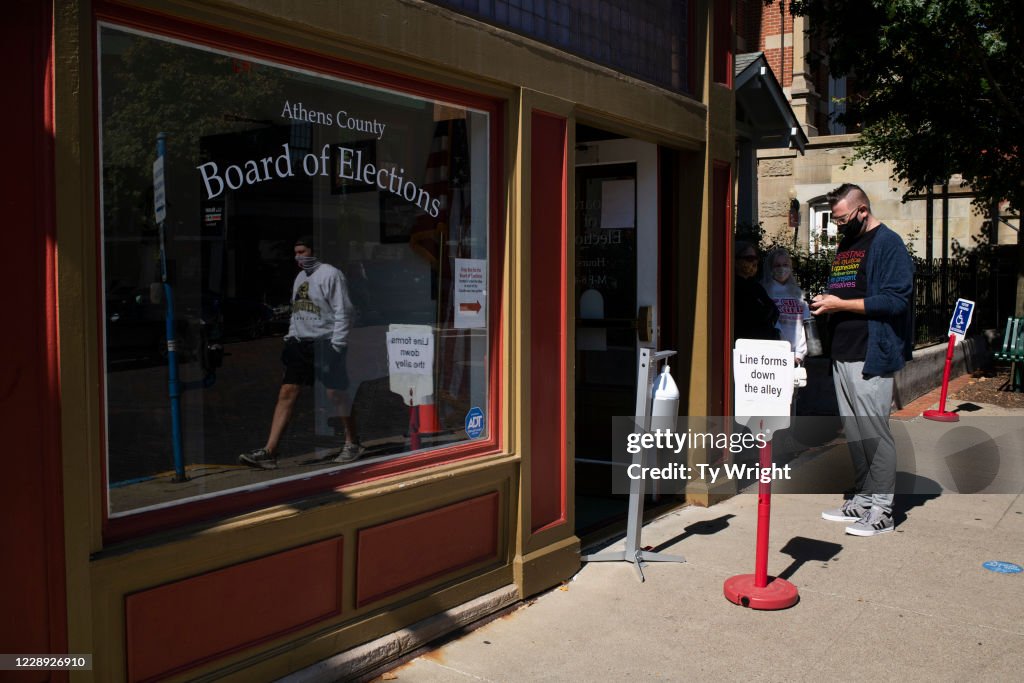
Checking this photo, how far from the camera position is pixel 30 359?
3.02 metres

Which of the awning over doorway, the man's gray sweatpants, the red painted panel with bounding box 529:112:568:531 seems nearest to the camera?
the red painted panel with bounding box 529:112:568:531

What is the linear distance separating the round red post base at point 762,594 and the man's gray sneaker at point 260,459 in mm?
2557

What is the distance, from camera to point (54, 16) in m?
3.03

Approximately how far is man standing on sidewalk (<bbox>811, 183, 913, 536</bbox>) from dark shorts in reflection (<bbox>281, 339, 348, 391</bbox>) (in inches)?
131

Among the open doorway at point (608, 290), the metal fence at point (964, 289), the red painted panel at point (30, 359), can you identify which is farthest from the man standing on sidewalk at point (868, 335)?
the metal fence at point (964, 289)

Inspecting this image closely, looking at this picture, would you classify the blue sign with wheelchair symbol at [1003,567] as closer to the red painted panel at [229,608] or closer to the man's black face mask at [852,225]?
the man's black face mask at [852,225]

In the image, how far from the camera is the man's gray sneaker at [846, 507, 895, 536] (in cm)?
634

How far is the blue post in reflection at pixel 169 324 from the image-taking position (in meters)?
3.61

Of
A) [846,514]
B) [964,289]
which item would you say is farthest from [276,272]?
[964,289]

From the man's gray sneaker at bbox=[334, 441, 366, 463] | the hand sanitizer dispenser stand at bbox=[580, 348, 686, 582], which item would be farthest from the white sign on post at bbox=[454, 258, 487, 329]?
the hand sanitizer dispenser stand at bbox=[580, 348, 686, 582]

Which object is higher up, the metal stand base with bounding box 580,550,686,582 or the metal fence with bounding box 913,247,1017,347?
the metal fence with bounding box 913,247,1017,347

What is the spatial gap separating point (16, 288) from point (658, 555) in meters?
3.95

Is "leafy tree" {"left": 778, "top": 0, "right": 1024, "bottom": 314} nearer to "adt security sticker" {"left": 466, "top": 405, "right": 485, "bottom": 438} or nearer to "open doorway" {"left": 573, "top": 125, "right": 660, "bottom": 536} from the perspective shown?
"open doorway" {"left": 573, "top": 125, "right": 660, "bottom": 536}

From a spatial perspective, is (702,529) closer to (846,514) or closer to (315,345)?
(846,514)
